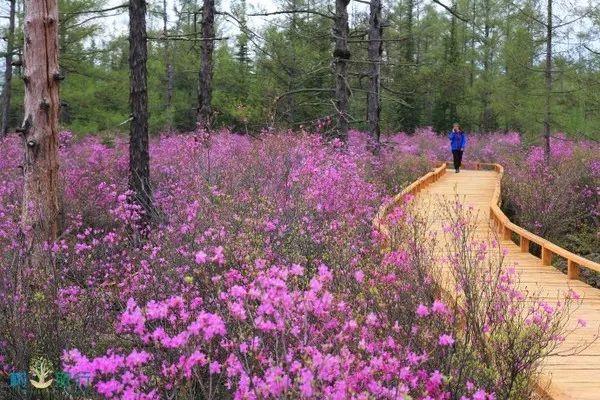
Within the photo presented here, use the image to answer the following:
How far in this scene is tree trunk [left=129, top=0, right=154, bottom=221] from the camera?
10.1m

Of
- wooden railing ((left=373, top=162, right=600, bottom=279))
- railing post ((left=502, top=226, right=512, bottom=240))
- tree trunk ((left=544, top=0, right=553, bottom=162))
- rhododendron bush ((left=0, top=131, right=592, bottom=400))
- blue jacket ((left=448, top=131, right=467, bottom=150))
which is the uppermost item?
tree trunk ((left=544, top=0, right=553, bottom=162))

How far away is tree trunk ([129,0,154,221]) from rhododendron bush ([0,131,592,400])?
1.00 metres

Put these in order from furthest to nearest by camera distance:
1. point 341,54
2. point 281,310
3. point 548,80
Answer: point 548,80 → point 341,54 → point 281,310

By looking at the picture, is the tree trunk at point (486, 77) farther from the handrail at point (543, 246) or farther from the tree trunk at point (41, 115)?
the tree trunk at point (41, 115)

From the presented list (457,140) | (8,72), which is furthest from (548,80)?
(8,72)

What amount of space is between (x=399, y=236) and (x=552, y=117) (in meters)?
17.4

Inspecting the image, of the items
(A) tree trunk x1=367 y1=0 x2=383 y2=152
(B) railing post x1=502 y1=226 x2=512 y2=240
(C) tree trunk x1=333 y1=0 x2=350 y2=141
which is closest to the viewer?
(B) railing post x1=502 y1=226 x2=512 y2=240

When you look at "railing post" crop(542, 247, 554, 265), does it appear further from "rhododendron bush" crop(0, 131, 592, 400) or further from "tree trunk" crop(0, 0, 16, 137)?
"tree trunk" crop(0, 0, 16, 137)

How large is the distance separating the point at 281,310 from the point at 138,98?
797 cm

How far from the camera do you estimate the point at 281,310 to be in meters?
3.06

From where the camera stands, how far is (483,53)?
42.9m

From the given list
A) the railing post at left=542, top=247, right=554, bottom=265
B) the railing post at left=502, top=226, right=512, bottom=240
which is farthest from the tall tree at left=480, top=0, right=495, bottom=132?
the railing post at left=542, top=247, right=554, bottom=265

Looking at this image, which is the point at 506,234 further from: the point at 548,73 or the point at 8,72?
the point at 8,72

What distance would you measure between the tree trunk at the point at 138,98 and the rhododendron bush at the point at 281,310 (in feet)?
3.27
